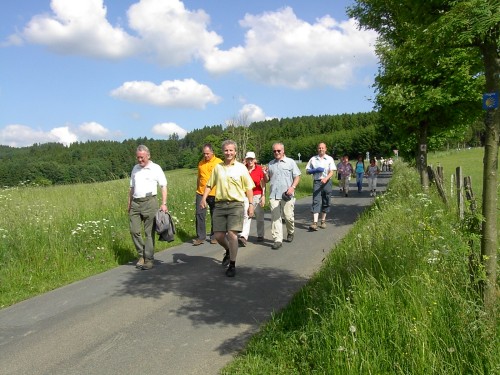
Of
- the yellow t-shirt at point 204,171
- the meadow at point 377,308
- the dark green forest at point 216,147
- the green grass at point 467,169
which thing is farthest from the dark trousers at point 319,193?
the dark green forest at point 216,147

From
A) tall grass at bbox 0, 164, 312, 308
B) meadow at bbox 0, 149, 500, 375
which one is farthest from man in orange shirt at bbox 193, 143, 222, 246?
meadow at bbox 0, 149, 500, 375

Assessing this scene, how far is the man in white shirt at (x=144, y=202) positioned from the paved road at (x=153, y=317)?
37 cm

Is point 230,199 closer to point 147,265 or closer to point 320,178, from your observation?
point 147,265

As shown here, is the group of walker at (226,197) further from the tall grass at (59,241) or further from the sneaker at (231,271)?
the tall grass at (59,241)

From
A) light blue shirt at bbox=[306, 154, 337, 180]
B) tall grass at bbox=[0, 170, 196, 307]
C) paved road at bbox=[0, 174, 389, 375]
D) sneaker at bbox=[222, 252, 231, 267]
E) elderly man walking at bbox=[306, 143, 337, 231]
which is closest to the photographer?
paved road at bbox=[0, 174, 389, 375]

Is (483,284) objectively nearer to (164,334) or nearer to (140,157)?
(164,334)

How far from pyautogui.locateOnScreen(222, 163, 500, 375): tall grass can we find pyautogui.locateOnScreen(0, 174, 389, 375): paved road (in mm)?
516

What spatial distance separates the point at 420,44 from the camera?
332cm

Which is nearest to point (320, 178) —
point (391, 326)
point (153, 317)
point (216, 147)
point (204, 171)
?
point (204, 171)

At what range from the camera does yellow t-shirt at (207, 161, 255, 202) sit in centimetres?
679

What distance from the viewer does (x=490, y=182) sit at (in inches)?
116

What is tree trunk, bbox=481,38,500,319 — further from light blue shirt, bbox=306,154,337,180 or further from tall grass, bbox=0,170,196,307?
light blue shirt, bbox=306,154,337,180

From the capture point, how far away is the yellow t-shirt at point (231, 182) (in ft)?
22.3

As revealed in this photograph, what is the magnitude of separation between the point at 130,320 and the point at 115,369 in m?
→ 1.18
